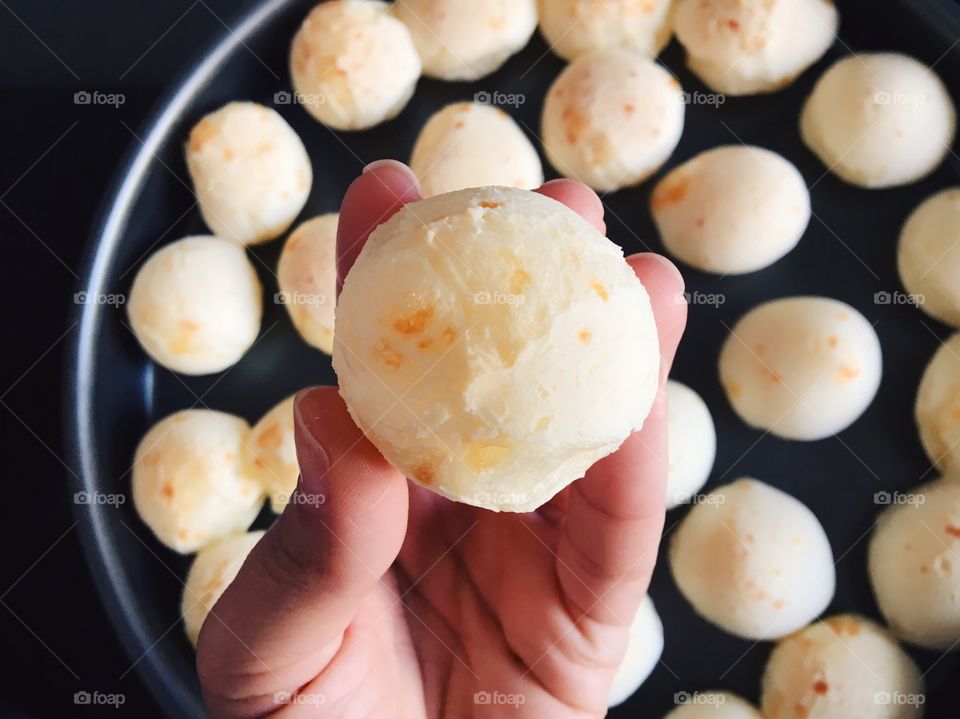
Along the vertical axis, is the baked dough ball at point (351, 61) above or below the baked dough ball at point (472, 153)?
above

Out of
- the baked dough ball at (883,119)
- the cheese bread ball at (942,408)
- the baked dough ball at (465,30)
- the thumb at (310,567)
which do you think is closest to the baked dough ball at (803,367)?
the cheese bread ball at (942,408)

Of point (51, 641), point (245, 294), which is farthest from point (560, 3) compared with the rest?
point (51, 641)

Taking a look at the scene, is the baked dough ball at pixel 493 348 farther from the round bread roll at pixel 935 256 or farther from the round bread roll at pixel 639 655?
the round bread roll at pixel 935 256

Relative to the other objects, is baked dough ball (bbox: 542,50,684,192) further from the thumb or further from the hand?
the thumb

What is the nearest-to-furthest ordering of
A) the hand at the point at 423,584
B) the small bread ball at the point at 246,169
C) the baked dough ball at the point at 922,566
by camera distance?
the hand at the point at 423,584, the baked dough ball at the point at 922,566, the small bread ball at the point at 246,169

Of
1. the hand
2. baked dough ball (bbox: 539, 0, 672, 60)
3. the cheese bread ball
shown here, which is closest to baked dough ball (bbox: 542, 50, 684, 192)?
baked dough ball (bbox: 539, 0, 672, 60)

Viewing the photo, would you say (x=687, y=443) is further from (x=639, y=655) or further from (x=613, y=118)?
(x=613, y=118)

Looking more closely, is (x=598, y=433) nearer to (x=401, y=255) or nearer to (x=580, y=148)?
(x=401, y=255)
